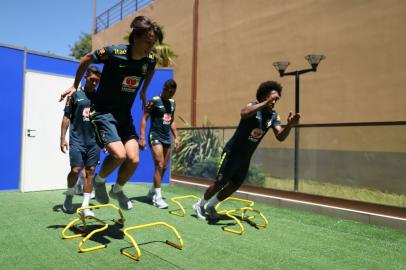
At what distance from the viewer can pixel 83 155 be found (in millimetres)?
5598

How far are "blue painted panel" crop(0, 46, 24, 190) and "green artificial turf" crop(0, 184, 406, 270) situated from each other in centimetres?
148

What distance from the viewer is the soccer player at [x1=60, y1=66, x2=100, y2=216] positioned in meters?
5.45

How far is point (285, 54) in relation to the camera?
38.1 ft

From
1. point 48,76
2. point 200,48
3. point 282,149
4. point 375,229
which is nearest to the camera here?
point 375,229

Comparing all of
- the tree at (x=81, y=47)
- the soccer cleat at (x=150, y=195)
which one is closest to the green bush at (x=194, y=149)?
the soccer cleat at (x=150, y=195)

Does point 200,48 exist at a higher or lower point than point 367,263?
higher

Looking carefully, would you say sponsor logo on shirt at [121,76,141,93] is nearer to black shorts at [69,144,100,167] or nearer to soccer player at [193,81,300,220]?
soccer player at [193,81,300,220]

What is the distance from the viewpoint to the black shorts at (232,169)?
5.02m

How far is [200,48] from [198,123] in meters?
2.95

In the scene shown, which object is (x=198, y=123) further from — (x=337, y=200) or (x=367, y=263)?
(x=367, y=263)

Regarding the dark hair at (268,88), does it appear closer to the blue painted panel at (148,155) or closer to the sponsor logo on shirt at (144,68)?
the sponsor logo on shirt at (144,68)

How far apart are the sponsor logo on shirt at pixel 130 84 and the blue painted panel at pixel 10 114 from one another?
4352mm

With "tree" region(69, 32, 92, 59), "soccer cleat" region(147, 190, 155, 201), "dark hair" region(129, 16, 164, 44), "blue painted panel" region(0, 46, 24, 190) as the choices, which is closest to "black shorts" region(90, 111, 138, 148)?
"dark hair" region(129, 16, 164, 44)

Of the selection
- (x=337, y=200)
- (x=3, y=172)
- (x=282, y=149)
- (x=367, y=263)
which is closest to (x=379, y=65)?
(x=282, y=149)
